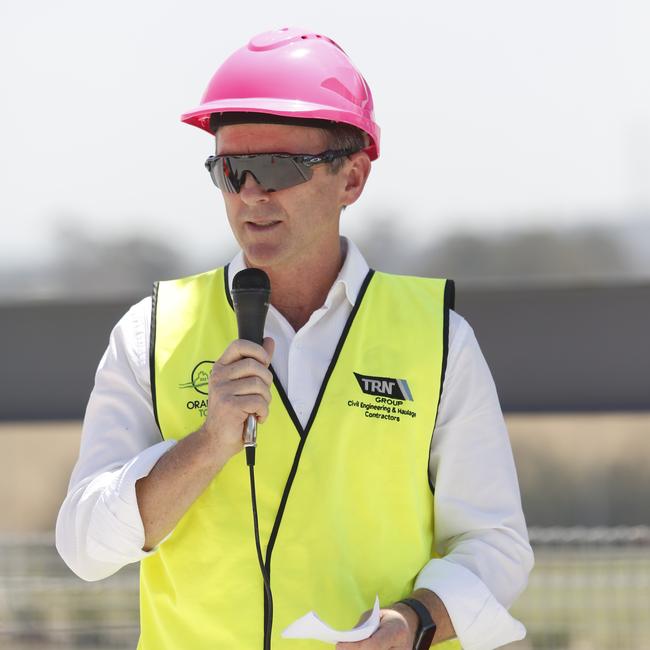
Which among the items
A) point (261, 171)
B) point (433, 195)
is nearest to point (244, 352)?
point (261, 171)

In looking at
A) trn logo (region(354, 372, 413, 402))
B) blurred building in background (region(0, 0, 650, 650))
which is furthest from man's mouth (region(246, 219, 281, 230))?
blurred building in background (region(0, 0, 650, 650))

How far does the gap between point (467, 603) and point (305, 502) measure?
0.38 m

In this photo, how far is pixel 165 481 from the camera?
234 centimetres

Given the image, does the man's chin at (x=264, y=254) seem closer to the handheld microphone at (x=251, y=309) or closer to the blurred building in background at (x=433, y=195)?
the handheld microphone at (x=251, y=309)

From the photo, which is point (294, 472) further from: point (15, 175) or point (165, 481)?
point (15, 175)

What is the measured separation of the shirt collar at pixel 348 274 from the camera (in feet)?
8.87

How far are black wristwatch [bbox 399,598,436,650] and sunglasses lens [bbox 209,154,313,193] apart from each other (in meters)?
0.88

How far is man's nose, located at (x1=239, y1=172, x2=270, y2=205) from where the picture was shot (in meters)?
2.52

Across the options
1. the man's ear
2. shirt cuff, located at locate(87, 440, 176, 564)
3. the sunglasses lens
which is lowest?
shirt cuff, located at locate(87, 440, 176, 564)

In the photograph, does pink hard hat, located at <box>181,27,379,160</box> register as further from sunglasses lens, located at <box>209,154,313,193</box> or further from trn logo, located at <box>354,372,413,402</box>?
trn logo, located at <box>354,372,413,402</box>

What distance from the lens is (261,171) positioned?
2.53 meters

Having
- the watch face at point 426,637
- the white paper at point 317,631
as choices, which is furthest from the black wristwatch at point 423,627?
the white paper at point 317,631

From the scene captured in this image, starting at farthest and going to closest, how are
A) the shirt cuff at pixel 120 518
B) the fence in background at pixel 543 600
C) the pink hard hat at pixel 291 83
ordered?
the fence in background at pixel 543 600 → the pink hard hat at pixel 291 83 → the shirt cuff at pixel 120 518

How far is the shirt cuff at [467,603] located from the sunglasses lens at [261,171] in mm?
832
